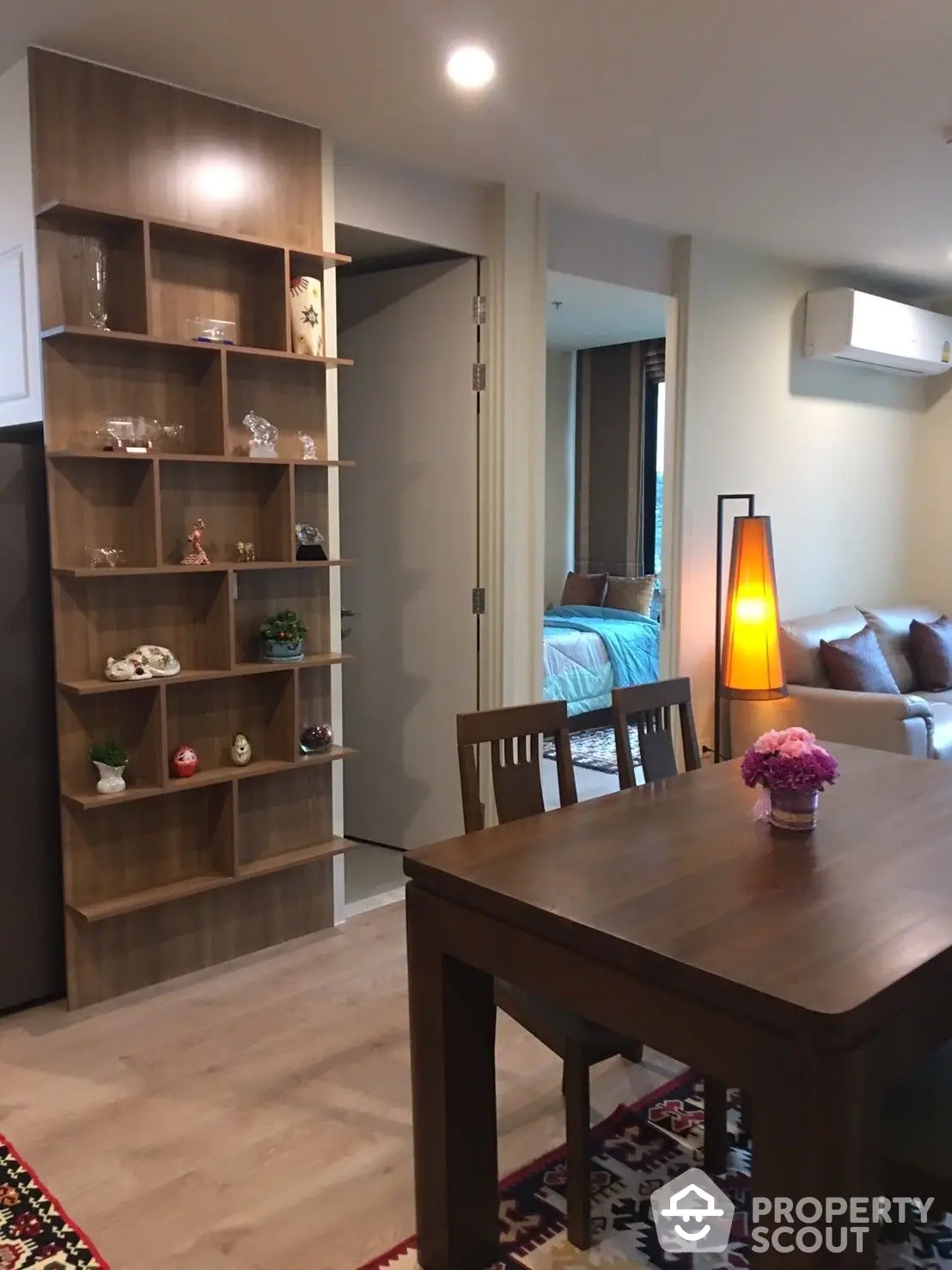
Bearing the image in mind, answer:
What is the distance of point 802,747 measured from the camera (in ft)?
6.59

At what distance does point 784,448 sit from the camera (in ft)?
17.0

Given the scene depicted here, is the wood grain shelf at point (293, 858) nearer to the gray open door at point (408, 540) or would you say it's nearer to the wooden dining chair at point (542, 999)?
the gray open door at point (408, 540)

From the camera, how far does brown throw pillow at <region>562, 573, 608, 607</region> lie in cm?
731

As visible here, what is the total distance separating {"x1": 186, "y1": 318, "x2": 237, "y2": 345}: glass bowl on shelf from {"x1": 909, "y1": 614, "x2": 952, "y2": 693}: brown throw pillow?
391 centimetres

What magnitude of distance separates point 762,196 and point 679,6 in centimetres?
166

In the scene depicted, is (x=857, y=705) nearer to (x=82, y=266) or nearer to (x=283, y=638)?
(x=283, y=638)

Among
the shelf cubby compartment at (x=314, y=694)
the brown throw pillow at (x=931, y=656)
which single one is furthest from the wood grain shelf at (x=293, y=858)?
the brown throw pillow at (x=931, y=656)

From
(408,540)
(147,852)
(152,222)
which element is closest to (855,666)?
(408,540)

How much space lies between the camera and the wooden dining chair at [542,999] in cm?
195

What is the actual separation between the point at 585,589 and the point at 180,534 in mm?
4664

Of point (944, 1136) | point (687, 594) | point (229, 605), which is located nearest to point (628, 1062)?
point (944, 1136)

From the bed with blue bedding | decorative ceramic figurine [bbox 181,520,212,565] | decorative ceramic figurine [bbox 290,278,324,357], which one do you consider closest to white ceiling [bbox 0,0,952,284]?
decorative ceramic figurine [bbox 290,278,324,357]

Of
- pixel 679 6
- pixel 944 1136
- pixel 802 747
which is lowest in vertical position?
pixel 944 1136

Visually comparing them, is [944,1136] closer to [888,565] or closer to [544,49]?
[544,49]
